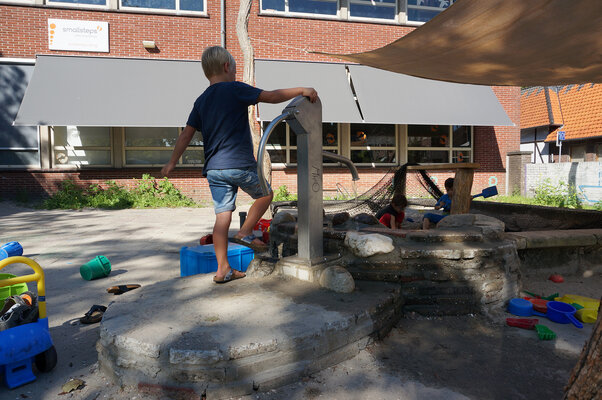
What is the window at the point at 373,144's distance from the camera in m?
13.0

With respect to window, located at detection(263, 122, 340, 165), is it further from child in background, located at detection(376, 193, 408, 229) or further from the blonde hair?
the blonde hair

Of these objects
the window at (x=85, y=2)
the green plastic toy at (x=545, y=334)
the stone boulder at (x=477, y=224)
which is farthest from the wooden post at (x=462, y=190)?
the window at (x=85, y=2)

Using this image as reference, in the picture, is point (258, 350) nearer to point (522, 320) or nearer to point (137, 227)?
point (522, 320)

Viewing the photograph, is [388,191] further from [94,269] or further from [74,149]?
[74,149]

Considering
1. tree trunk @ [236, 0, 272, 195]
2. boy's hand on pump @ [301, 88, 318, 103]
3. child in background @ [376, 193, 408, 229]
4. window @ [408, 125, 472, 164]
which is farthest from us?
window @ [408, 125, 472, 164]

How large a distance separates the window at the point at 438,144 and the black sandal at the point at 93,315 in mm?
11823

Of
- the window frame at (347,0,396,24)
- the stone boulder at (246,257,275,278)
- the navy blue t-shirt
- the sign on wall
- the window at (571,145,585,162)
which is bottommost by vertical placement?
the stone boulder at (246,257,275,278)

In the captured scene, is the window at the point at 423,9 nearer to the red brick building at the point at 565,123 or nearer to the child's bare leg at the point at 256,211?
the red brick building at the point at 565,123

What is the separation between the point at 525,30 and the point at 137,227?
6796mm

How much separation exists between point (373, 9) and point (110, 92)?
8.72 metres

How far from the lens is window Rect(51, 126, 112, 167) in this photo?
11328 millimetres

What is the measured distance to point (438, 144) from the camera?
44.5 ft

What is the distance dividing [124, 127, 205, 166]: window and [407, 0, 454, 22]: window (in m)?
8.43

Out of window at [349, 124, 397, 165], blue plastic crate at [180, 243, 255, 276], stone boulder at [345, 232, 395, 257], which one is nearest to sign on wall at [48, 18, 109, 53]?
window at [349, 124, 397, 165]
